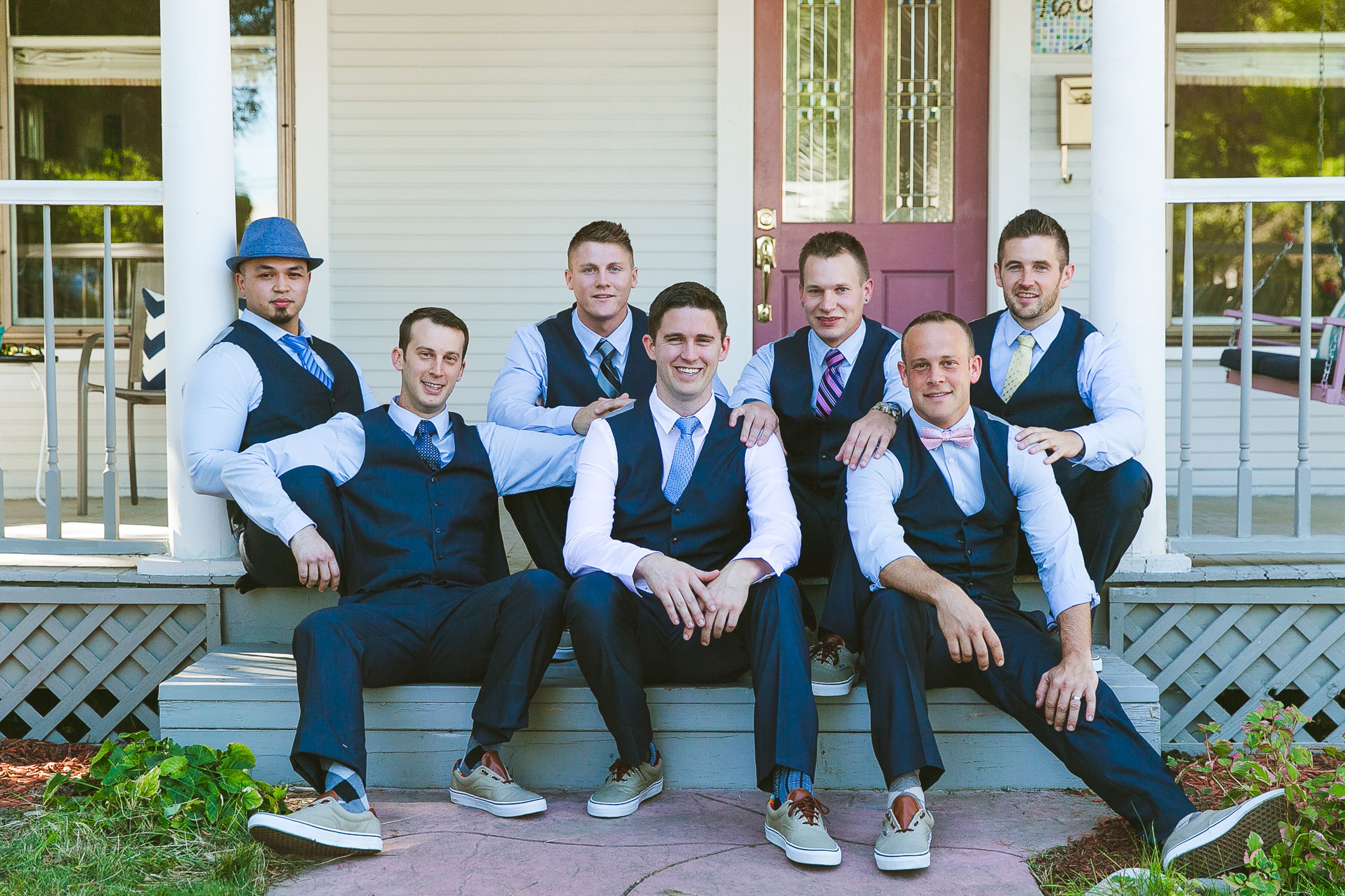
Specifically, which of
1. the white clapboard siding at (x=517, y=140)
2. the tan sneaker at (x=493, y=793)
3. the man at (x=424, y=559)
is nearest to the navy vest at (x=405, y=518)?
the man at (x=424, y=559)

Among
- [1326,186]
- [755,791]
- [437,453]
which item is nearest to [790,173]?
[1326,186]

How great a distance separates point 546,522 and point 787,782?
1050 millimetres

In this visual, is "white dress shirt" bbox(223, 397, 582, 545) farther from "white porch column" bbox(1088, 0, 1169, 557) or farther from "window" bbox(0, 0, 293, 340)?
"window" bbox(0, 0, 293, 340)

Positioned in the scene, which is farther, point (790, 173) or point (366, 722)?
point (790, 173)

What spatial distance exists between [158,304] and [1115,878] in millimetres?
4469

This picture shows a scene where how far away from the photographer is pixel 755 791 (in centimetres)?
296

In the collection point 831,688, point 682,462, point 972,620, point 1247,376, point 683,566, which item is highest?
point 1247,376

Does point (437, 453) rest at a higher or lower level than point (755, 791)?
higher

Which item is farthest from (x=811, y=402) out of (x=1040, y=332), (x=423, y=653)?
(x=423, y=653)

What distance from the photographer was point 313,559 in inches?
113

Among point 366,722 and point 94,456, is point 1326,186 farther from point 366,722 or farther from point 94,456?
point 94,456

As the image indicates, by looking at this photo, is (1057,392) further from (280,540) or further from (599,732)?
(280,540)

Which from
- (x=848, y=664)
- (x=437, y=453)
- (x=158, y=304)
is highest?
(x=158, y=304)

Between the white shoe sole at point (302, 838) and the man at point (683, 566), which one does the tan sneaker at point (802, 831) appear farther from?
the white shoe sole at point (302, 838)
